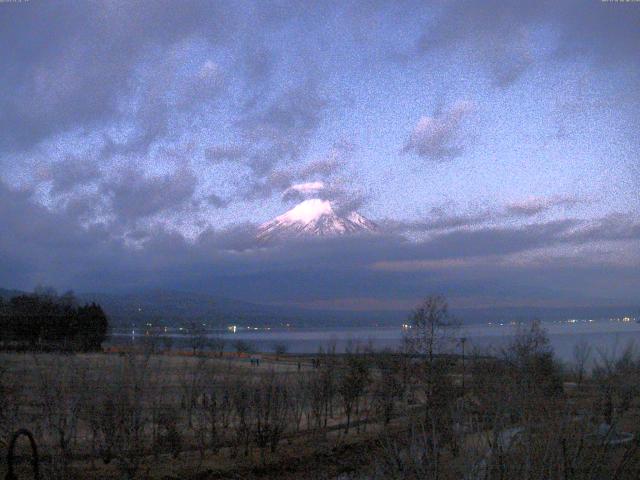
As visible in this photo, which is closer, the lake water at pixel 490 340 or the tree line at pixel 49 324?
the lake water at pixel 490 340

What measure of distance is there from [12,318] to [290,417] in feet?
161

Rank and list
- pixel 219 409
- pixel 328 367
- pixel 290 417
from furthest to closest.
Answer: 1. pixel 328 367
2. pixel 290 417
3. pixel 219 409

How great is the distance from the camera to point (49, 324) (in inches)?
2766

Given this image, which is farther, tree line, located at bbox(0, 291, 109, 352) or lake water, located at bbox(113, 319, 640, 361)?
tree line, located at bbox(0, 291, 109, 352)

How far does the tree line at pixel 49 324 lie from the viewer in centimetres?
6581

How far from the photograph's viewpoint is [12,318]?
225ft

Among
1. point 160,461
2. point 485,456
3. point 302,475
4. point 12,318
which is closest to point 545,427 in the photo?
point 485,456

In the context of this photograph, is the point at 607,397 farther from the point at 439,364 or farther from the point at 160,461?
the point at 160,461

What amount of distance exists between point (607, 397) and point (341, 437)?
1381 cm

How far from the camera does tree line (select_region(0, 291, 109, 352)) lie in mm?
65812

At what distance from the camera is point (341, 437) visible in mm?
29422

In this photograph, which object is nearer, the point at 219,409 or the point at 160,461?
the point at 160,461

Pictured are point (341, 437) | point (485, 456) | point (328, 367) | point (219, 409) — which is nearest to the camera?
point (485, 456)

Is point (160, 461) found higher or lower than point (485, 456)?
lower
